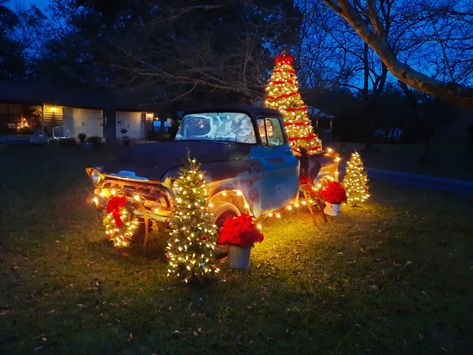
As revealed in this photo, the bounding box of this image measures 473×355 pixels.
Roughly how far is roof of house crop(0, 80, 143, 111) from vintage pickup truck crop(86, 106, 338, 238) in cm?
2017

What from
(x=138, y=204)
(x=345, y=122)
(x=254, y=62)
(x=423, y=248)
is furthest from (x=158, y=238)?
(x=345, y=122)

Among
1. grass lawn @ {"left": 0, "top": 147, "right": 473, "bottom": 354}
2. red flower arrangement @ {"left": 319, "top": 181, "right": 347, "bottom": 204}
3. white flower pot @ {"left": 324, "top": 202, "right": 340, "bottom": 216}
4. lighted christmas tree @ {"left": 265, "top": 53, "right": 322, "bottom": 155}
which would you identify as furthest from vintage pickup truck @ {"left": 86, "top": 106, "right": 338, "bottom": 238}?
lighted christmas tree @ {"left": 265, "top": 53, "right": 322, "bottom": 155}

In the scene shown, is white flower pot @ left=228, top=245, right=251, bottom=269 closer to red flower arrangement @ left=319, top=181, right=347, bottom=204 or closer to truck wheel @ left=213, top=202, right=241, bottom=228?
truck wheel @ left=213, top=202, right=241, bottom=228

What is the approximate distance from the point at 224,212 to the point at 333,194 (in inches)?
129

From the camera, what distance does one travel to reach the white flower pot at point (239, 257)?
4.86 metres

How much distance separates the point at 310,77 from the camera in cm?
1370

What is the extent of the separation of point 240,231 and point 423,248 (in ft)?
11.0

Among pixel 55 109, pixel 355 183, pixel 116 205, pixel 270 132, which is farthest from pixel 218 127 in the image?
pixel 55 109

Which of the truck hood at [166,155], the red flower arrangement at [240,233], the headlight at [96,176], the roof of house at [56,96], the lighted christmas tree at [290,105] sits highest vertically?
the roof of house at [56,96]

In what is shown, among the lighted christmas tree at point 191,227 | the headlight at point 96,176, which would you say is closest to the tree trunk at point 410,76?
the lighted christmas tree at point 191,227

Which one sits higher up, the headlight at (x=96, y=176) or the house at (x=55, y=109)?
the house at (x=55, y=109)

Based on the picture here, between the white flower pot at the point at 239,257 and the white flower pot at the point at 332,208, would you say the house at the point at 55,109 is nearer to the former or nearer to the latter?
the white flower pot at the point at 332,208

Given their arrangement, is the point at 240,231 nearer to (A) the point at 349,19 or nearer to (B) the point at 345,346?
(B) the point at 345,346

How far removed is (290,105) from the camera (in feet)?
32.3
